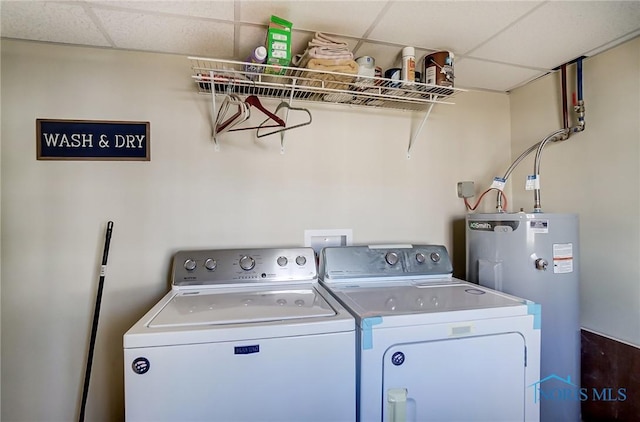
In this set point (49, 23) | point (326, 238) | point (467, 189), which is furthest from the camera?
point (467, 189)

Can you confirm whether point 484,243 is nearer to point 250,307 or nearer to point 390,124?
point 390,124

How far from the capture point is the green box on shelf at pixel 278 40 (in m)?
1.30

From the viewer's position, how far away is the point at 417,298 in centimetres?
128

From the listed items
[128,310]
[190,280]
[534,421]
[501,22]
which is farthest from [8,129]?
[534,421]

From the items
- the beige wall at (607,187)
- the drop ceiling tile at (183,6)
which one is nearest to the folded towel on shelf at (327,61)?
the drop ceiling tile at (183,6)

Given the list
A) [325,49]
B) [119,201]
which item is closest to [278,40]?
[325,49]

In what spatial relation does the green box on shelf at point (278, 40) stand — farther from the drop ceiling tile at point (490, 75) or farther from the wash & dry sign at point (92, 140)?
the drop ceiling tile at point (490, 75)

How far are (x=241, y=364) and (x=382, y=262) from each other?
34.8 inches

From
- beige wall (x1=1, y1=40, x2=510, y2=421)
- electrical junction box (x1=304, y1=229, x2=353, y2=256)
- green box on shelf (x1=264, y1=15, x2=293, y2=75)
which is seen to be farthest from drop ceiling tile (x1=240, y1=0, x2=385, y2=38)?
electrical junction box (x1=304, y1=229, x2=353, y2=256)

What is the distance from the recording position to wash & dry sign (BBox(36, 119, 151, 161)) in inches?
60.8

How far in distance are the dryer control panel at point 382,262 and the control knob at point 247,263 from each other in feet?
1.15

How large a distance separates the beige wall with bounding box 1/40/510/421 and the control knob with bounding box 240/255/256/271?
0.77 feet

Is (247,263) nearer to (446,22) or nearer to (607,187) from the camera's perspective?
(446,22)

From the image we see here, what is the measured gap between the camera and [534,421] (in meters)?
1.20
